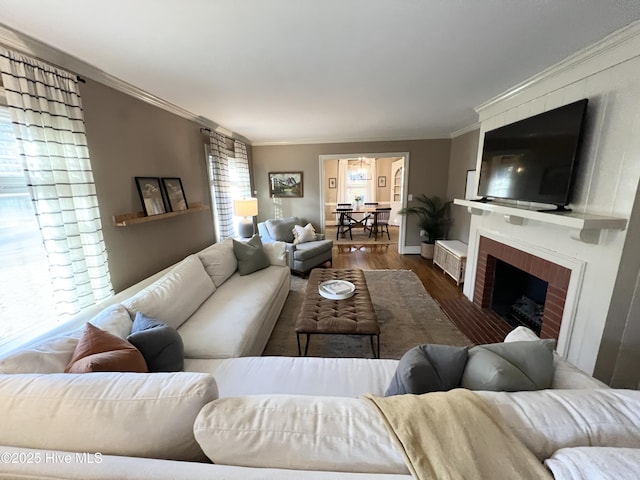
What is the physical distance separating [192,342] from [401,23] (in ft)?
7.50

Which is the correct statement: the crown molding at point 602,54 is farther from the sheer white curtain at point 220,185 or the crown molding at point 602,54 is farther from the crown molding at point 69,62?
the sheer white curtain at point 220,185

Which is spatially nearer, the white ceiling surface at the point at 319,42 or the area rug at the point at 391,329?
the white ceiling surface at the point at 319,42

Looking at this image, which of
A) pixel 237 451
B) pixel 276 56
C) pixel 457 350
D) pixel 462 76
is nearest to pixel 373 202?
pixel 462 76

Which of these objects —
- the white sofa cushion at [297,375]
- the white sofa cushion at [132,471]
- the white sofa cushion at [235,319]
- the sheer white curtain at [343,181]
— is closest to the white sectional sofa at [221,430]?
the white sofa cushion at [132,471]

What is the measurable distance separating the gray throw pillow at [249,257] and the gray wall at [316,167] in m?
2.56

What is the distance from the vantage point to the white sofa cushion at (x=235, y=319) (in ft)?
5.46

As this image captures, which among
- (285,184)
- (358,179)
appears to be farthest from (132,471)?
(358,179)

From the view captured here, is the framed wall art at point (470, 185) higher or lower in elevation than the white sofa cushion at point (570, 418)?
higher

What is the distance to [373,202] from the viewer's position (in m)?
8.88

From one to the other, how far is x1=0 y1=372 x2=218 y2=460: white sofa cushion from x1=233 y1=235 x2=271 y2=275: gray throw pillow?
210 cm

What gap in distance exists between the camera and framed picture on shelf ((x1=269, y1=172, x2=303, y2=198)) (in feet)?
17.5

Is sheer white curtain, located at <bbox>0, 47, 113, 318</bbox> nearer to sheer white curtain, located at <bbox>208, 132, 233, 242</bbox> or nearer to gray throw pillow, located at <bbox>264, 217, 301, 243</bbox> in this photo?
sheer white curtain, located at <bbox>208, 132, 233, 242</bbox>

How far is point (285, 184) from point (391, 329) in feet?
12.4

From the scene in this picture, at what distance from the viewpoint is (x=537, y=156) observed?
202 cm
